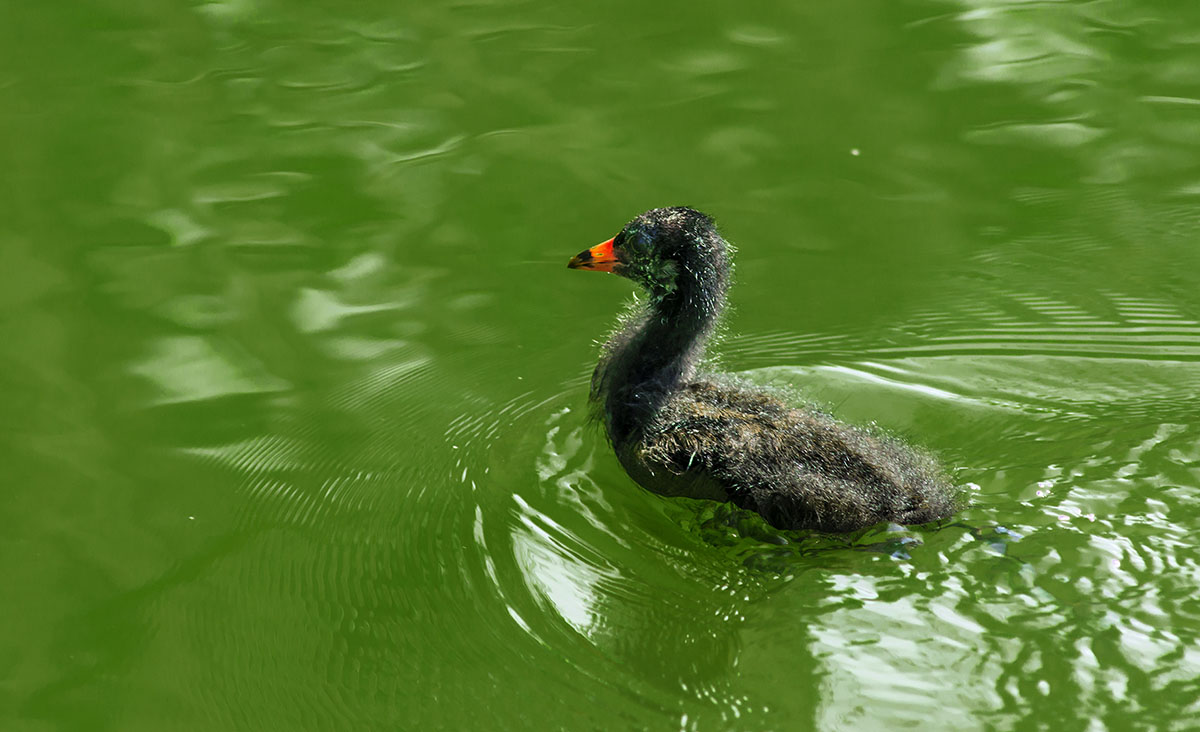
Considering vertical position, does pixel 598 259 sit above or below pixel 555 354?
above

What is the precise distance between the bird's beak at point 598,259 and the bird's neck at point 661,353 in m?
0.22

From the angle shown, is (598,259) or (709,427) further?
(598,259)

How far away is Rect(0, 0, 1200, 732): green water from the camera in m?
3.62

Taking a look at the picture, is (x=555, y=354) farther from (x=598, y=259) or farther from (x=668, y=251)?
(x=668, y=251)

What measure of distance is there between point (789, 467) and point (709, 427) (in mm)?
327

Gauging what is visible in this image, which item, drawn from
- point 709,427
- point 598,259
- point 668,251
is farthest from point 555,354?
point 709,427

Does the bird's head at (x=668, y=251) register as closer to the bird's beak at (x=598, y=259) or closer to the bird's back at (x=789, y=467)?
the bird's beak at (x=598, y=259)

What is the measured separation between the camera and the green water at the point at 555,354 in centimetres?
362

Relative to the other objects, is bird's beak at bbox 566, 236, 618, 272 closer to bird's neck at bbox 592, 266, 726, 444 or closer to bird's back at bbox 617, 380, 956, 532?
bird's neck at bbox 592, 266, 726, 444

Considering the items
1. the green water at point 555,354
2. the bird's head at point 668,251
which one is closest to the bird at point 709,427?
the bird's head at point 668,251

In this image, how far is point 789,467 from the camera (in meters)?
4.03

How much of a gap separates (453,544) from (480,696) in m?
0.68

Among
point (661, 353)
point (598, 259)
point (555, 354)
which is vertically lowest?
point (555, 354)

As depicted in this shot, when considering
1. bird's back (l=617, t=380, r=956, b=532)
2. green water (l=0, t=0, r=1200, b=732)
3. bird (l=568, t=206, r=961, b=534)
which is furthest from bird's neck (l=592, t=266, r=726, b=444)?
green water (l=0, t=0, r=1200, b=732)
